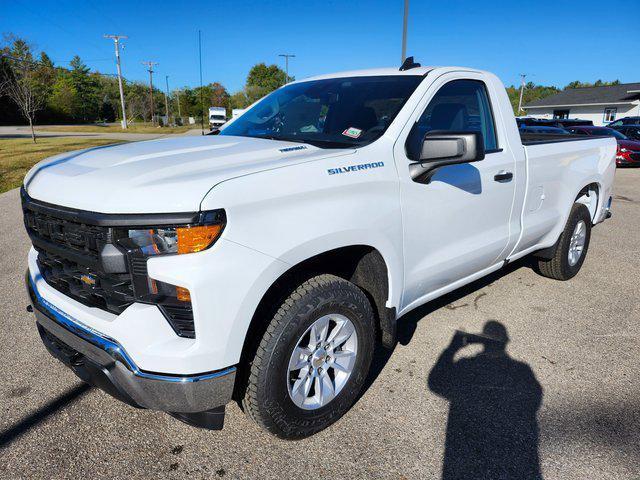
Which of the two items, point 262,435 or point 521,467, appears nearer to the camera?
point 521,467

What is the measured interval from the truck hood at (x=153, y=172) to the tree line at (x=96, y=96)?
156ft

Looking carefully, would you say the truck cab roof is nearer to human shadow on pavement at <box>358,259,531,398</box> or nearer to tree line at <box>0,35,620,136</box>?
human shadow on pavement at <box>358,259,531,398</box>

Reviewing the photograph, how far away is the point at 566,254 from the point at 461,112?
2173 millimetres


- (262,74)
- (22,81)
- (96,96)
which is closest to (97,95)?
(96,96)

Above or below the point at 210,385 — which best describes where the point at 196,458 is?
below

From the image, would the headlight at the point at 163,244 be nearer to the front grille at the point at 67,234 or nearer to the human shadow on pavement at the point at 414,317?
the front grille at the point at 67,234

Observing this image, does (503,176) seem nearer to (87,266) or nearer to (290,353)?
(290,353)

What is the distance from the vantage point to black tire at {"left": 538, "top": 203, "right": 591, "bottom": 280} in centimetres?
454

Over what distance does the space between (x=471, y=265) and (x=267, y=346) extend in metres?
1.81

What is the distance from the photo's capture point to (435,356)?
336cm

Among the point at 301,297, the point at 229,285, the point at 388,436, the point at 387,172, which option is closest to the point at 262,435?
the point at 388,436

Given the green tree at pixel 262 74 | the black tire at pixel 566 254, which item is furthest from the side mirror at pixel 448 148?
the green tree at pixel 262 74

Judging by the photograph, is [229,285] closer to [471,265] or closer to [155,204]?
[155,204]

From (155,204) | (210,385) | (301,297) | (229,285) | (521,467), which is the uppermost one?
(155,204)
